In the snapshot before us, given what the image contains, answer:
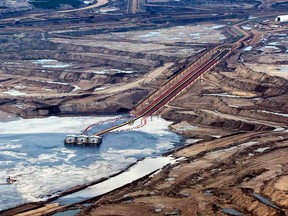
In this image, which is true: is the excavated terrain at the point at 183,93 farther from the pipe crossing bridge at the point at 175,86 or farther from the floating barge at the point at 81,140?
the floating barge at the point at 81,140

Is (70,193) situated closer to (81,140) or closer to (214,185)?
(214,185)

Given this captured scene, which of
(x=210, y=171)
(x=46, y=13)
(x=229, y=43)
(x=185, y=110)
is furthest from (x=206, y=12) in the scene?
(x=210, y=171)

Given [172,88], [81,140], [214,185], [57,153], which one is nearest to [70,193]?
[214,185]

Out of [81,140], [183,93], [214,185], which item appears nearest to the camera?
[214,185]

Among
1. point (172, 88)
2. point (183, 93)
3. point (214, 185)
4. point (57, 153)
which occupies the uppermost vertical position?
point (214, 185)

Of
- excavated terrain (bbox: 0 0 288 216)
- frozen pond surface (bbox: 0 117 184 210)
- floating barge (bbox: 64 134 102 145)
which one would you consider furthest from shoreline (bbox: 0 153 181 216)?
floating barge (bbox: 64 134 102 145)

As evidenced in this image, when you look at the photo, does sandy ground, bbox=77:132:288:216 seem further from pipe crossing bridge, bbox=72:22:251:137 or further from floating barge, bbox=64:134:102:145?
pipe crossing bridge, bbox=72:22:251:137

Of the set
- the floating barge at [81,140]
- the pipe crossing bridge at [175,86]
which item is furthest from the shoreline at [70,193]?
the pipe crossing bridge at [175,86]

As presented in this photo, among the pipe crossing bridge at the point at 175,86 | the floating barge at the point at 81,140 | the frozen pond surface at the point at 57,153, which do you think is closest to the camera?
the frozen pond surface at the point at 57,153

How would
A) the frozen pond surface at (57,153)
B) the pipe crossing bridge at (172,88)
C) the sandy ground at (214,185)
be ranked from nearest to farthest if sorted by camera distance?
the sandy ground at (214,185) → the frozen pond surface at (57,153) → the pipe crossing bridge at (172,88)
